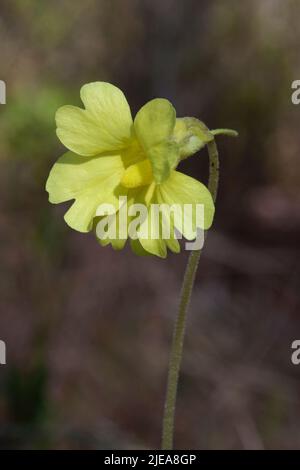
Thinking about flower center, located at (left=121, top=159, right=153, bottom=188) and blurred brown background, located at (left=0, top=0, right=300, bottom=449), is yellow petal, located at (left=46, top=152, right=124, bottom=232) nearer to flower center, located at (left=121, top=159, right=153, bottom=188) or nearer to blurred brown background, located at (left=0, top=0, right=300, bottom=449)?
flower center, located at (left=121, top=159, right=153, bottom=188)

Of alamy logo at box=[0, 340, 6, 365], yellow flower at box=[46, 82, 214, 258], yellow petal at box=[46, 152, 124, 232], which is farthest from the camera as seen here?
alamy logo at box=[0, 340, 6, 365]

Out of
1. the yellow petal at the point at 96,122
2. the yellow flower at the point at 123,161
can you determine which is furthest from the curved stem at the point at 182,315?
the yellow petal at the point at 96,122

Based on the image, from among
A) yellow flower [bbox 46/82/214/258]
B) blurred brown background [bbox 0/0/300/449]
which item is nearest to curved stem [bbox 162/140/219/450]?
yellow flower [bbox 46/82/214/258]

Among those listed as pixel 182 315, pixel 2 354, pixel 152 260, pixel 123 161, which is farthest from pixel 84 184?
pixel 152 260

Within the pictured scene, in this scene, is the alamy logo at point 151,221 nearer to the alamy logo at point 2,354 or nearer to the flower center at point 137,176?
the flower center at point 137,176

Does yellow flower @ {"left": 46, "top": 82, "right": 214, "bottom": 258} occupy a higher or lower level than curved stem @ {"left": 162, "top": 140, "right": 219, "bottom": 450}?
higher

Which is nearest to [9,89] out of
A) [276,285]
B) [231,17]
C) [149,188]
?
[231,17]
